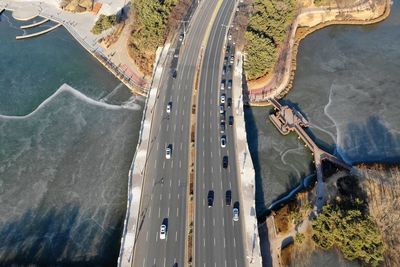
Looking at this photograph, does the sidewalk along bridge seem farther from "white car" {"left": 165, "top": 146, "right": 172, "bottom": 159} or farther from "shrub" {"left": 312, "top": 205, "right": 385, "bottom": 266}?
"white car" {"left": 165, "top": 146, "right": 172, "bottom": 159}

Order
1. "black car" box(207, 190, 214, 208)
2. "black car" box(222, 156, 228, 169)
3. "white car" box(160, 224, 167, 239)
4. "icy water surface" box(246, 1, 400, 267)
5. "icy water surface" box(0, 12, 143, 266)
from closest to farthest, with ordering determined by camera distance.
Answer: "white car" box(160, 224, 167, 239) → "black car" box(207, 190, 214, 208) → "icy water surface" box(0, 12, 143, 266) → "black car" box(222, 156, 228, 169) → "icy water surface" box(246, 1, 400, 267)

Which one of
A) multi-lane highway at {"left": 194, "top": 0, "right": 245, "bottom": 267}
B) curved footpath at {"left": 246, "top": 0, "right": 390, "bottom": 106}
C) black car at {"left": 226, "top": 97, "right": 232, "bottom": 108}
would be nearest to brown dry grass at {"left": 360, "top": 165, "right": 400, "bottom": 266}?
multi-lane highway at {"left": 194, "top": 0, "right": 245, "bottom": 267}

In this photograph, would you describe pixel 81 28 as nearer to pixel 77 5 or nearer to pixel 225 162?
pixel 77 5

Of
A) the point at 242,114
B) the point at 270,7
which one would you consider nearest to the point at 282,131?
the point at 242,114

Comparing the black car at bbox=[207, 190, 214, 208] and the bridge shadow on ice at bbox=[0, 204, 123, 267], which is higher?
the black car at bbox=[207, 190, 214, 208]

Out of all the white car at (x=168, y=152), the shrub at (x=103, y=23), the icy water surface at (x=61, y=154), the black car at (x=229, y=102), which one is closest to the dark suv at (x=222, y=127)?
the black car at (x=229, y=102)

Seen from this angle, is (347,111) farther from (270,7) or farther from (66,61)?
(66,61)
